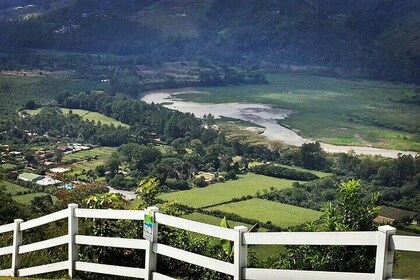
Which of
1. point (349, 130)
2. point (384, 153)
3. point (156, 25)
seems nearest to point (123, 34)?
point (156, 25)

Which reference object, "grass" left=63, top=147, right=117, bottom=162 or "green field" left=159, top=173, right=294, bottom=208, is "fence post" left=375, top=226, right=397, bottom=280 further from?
"grass" left=63, top=147, right=117, bottom=162

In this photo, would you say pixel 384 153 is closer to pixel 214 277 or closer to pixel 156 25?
pixel 214 277

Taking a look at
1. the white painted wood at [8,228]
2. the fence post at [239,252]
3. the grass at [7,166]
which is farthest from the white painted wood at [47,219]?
the grass at [7,166]

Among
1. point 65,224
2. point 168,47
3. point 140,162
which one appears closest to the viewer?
point 65,224

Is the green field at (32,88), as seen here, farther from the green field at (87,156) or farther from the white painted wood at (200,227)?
the white painted wood at (200,227)

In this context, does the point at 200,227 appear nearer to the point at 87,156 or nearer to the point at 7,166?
the point at 7,166

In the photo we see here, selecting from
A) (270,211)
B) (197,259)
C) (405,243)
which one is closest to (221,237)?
(197,259)

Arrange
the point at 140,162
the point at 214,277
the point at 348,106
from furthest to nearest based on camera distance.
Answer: the point at 348,106 < the point at 140,162 < the point at 214,277

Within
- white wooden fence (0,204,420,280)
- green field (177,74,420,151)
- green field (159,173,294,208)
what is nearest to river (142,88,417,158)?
green field (177,74,420,151)
